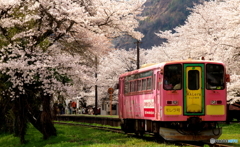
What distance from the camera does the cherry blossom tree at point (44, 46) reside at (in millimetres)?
19812

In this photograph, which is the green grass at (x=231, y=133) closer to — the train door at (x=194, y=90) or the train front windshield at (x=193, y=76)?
the train door at (x=194, y=90)

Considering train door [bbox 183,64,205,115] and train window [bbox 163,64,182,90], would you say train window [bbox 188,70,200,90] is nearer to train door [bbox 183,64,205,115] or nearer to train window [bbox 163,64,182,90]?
train door [bbox 183,64,205,115]

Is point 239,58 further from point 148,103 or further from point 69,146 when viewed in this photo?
point 69,146

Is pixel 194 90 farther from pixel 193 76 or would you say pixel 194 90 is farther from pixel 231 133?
pixel 231 133

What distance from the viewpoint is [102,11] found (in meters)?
22.6

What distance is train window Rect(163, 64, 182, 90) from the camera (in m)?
15.7

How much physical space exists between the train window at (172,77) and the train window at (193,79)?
1.07 ft

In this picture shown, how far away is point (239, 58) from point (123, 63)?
1474 inches

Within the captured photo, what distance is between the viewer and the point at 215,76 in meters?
15.8

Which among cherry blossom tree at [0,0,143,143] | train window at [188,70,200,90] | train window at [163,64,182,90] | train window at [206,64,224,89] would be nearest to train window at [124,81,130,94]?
cherry blossom tree at [0,0,143,143]

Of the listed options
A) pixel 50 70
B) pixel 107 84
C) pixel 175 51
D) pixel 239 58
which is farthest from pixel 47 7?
pixel 107 84

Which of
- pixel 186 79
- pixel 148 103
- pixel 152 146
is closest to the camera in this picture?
pixel 152 146

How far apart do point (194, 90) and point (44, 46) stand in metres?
8.59

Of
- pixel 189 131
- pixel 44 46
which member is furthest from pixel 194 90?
pixel 44 46
